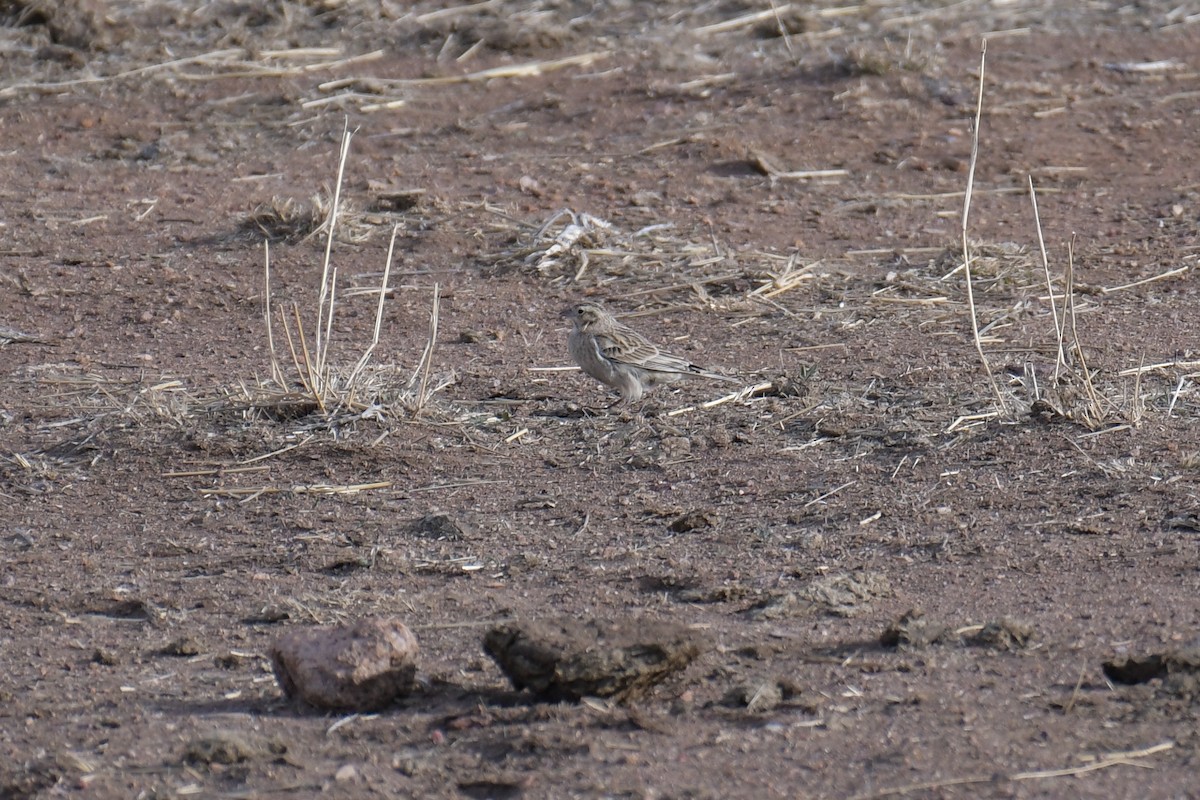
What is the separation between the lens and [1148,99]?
13.7m

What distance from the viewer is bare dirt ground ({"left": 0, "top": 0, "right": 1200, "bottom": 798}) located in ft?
14.4

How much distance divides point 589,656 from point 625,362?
361 cm

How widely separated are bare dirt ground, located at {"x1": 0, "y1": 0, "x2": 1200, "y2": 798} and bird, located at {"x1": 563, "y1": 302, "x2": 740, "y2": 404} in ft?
0.47

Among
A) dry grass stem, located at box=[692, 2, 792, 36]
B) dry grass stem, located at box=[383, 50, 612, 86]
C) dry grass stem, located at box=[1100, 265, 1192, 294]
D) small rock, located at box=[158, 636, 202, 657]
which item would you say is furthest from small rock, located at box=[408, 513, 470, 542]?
dry grass stem, located at box=[692, 2, 792, 36]

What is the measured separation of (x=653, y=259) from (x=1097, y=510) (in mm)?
4818

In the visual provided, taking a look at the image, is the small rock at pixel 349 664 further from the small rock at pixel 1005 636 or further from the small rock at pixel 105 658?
the small rock at pixel 1005 636

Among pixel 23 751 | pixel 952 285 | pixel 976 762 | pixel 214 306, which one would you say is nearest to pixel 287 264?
pixel 214 306

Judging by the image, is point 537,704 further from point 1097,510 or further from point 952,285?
point 952,285

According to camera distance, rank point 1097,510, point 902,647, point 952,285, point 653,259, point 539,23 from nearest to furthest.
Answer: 1. point 902,647
2. point 1097,510
3. point 952,285
4. point 653,259
5. point 539,23

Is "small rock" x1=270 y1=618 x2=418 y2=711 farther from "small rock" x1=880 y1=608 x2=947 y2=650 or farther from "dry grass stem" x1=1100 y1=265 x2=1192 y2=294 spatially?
"dry grass stem" x1=1100 y1=265 x2=1192 y2=294

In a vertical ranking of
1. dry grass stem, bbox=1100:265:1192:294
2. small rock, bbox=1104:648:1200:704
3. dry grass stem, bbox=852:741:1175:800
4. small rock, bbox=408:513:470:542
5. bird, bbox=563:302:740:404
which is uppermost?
dry grass stem, bbox=852:741:1175:800

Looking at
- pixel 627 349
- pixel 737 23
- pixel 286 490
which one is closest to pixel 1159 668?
pixel 286 490

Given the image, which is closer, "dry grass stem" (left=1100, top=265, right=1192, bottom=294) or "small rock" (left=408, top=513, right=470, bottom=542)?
"small rock" (left=408, top=513, right=470, bottom=542)

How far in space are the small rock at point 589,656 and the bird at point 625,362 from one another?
3.45 metres
